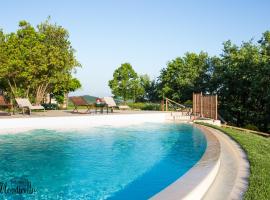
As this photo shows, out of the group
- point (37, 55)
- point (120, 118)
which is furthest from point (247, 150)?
point (37, 55)

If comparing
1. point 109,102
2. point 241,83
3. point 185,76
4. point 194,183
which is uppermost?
point 185,76

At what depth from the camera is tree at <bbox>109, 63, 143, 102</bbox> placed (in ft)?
161

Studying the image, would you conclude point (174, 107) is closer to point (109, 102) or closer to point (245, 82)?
point (245, 82)

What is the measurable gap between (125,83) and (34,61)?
2741 cm

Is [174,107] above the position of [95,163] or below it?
above

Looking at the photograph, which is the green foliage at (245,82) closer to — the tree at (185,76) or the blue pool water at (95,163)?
the tree at (185,76)

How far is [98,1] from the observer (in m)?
21.0

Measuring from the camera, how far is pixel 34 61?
2222 centimetres

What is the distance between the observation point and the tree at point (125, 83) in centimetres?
4906

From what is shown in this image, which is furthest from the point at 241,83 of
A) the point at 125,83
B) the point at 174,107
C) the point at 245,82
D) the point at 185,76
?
the point at 125,83

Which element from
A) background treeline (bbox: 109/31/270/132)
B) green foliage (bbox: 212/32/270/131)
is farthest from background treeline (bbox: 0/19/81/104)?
green foliage (bbox: 212/32/270/131)

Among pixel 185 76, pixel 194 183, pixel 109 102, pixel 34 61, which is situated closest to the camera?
pixel 194 183

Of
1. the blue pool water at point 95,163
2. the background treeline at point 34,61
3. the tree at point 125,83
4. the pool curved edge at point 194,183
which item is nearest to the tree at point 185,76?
the tree at point 125,83

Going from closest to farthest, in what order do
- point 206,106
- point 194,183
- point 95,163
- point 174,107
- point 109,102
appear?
point 194,183 → point 95,163 → point 206,106 → point 109,102 → point 174,107
